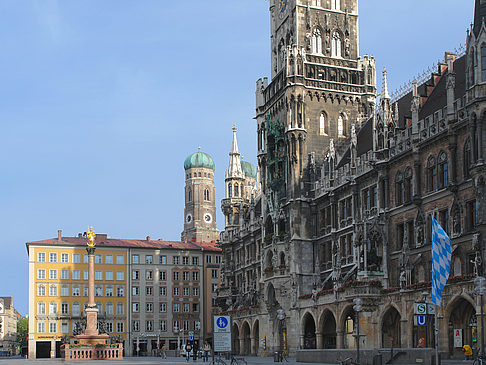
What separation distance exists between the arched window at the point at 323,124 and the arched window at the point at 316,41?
6.58 metres

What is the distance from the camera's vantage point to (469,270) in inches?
1959

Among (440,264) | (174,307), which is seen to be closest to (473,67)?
(440,264)

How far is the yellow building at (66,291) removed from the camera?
111m

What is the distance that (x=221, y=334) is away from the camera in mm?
37719

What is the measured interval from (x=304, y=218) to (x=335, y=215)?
4461mm

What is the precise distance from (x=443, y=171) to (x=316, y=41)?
1122 inches

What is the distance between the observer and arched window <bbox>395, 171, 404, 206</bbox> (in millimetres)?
59250

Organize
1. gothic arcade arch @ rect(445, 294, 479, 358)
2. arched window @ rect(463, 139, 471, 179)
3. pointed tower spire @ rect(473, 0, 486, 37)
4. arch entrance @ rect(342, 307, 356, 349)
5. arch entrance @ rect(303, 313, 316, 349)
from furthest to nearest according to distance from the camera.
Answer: arch entrance @ rect(303, 313, 316, 349) → arch entrance @ rect(342, 307, 356, 349) → arched window @ rect(463, 139, 471, 179) → pointed tower spire @ rect(473, 0, 486, 37) → gothic arcade arch @ rect(445, 294, 479, 358)

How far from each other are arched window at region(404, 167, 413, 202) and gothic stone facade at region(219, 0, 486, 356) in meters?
0.07

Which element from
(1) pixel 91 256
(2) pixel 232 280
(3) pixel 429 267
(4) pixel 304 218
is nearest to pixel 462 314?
(3) pixel 429 267

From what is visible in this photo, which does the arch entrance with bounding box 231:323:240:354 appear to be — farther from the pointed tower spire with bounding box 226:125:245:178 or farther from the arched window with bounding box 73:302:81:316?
the arched window with bounding box 73:302:81:316

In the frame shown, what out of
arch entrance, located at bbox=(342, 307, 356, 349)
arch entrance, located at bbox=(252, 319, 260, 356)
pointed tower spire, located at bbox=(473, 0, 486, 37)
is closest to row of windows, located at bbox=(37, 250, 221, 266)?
arch entrance, located at bbox=(252, 319, 260, 356)

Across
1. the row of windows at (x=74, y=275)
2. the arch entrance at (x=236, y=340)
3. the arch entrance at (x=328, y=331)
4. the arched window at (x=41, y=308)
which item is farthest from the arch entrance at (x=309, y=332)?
the arched window at (x=41, y=308)

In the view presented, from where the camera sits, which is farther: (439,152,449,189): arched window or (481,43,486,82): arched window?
(439,152,449,189): arched window
